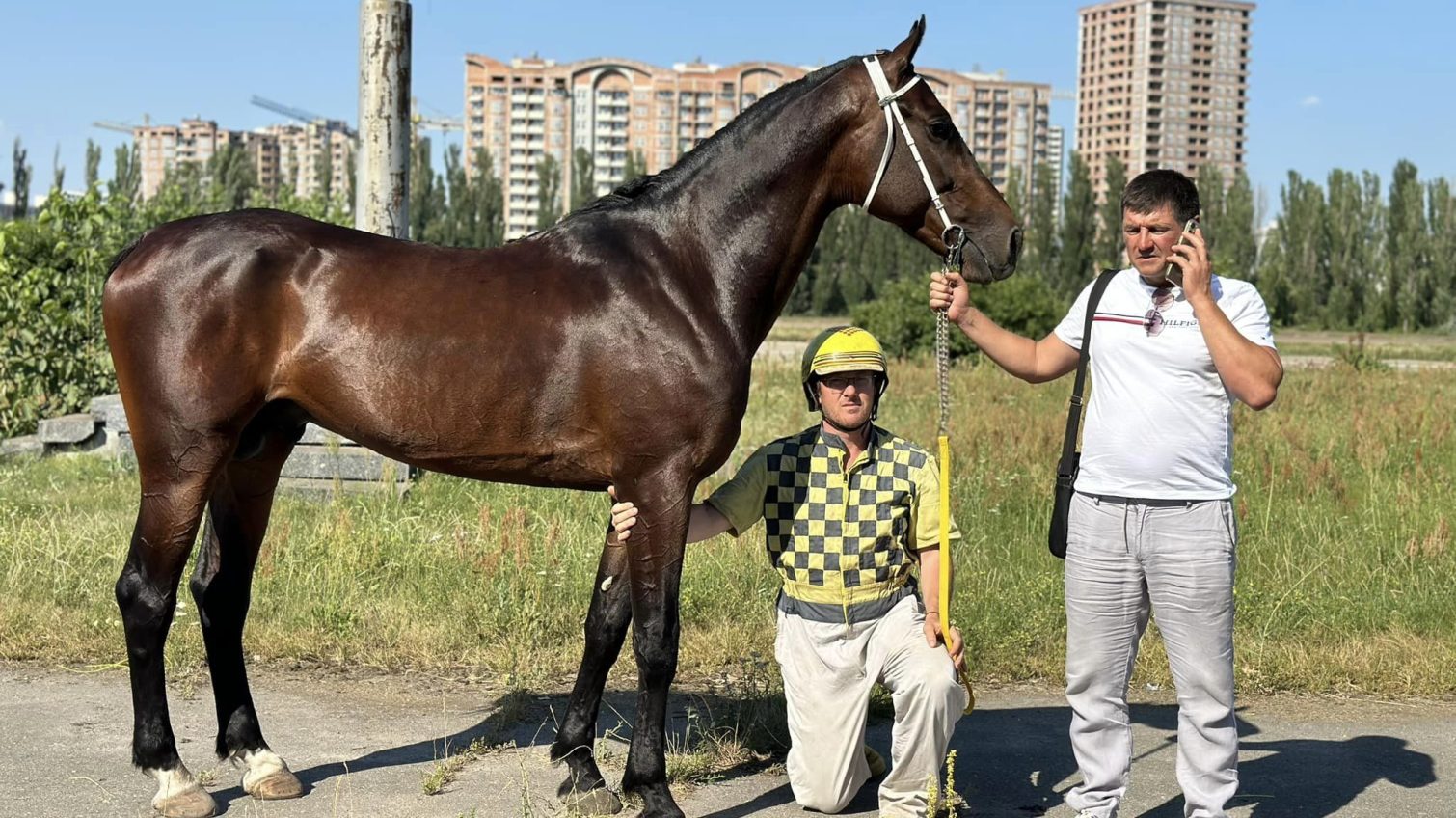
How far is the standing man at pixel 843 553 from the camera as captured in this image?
14.1 feet

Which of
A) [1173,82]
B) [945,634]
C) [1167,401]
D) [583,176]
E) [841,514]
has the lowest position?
[945,634]

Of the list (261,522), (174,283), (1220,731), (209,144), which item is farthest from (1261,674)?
(209,144)

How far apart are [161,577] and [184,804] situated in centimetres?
74

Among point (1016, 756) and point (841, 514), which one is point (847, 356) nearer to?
point (841, 514)

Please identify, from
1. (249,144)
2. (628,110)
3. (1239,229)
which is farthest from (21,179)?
(249,144)

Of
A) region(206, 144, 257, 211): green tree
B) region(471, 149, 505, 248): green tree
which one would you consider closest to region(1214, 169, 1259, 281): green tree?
region(471, 149, 505, 248): green tree

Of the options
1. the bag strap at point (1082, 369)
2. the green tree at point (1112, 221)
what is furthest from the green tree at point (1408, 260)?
the bag strap at point (1082, 369)

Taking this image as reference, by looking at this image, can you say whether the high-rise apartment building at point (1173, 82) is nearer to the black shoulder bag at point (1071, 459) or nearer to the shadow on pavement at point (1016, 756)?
the shadow on pavement at point (1016, 756)

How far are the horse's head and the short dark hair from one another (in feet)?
1.37

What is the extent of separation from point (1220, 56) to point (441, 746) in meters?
82.3

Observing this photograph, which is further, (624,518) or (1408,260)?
(1408,260)

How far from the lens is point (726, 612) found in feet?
21.2

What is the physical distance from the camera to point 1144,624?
4.20 metres

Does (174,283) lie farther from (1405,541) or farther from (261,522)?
(1405,541)
